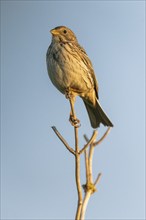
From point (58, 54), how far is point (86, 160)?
4.01 meters

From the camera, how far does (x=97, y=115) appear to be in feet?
24.0

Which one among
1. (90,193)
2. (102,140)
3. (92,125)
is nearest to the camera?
(90,193)

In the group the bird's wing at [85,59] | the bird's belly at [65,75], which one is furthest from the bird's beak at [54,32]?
the bird's belly at [65,75]

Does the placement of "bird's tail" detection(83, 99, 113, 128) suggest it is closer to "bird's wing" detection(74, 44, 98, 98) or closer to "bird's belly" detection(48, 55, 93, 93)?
"bird's wing" detection(74, 44, 98, 98)

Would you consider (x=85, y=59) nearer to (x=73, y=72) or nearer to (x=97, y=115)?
(x=73, y=72)

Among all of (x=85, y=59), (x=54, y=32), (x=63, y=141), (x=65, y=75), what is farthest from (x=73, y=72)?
(x=63, y=141)

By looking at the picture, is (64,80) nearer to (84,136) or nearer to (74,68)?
(74,68)

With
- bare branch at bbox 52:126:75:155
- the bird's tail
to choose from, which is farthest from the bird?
bare branch at bbox 52:126:75:155

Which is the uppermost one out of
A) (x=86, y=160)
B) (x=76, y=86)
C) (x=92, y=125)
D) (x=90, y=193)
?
(x=76, y=86)

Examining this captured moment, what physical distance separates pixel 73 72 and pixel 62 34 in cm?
105

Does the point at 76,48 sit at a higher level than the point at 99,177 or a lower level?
higher

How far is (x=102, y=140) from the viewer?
9.61 ft

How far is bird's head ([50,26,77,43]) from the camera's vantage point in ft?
22.7

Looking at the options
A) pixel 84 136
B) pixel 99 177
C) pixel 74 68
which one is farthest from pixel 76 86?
pixel 99 177
